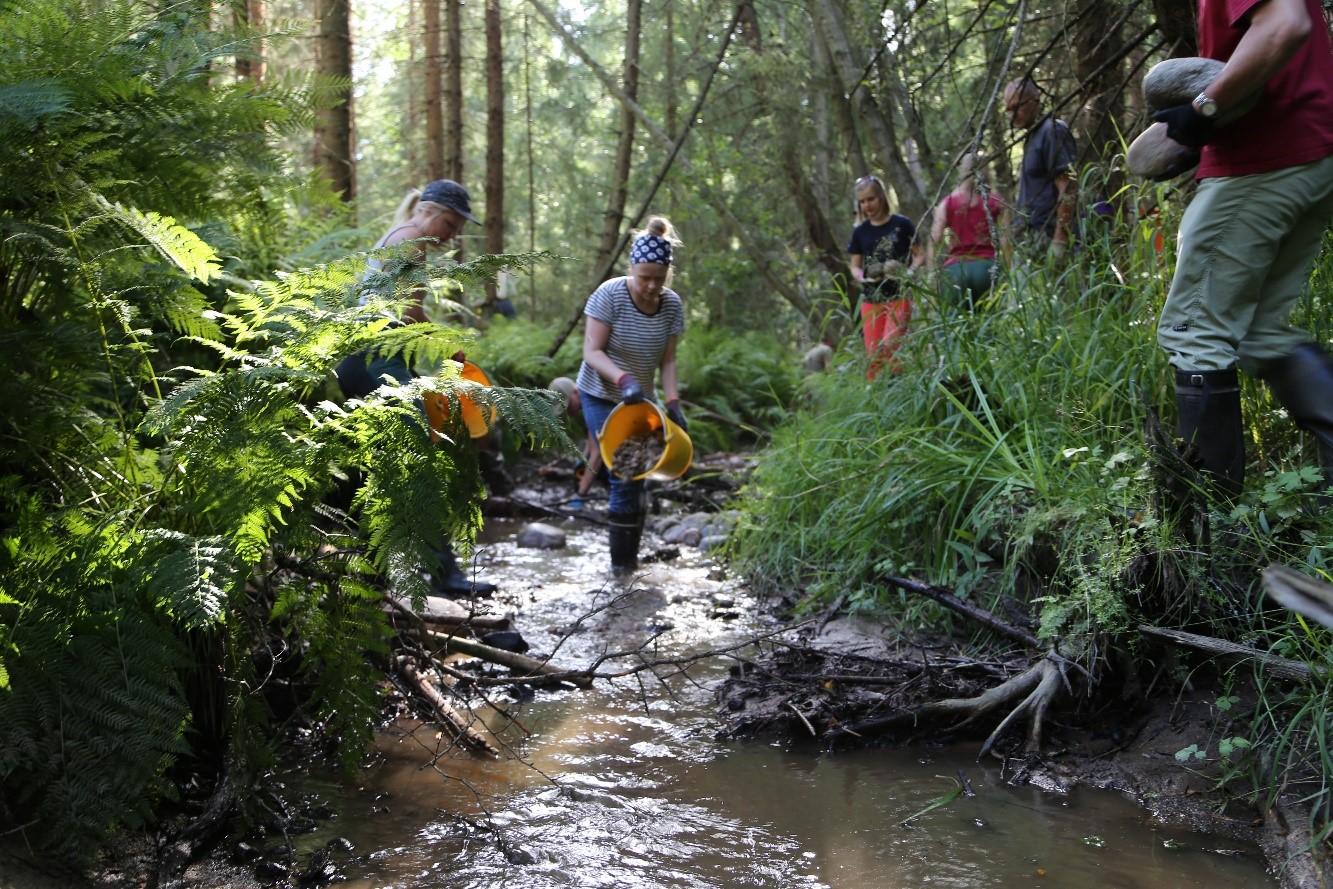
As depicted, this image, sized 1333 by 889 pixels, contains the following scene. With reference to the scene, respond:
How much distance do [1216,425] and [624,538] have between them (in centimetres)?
373

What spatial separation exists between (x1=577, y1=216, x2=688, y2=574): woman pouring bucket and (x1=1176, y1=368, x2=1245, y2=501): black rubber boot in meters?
3.20

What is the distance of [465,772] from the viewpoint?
3.42 metres

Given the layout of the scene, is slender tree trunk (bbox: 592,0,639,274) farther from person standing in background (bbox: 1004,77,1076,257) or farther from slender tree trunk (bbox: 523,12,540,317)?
person standing in background (bbox: 1004,77,1076,257)

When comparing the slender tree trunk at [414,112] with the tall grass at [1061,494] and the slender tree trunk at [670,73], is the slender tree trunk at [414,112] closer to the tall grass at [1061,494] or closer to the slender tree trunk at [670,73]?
the slender tree trunk at [670,73]

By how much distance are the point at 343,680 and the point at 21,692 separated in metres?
0.77

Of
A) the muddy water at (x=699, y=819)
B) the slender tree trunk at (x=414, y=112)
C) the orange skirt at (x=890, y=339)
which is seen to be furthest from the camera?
the slender tree trunk at (x=414, y=112)

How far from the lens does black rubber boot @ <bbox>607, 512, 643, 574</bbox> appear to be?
6430mm

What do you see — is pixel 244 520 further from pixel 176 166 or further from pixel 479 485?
pixel 176 166

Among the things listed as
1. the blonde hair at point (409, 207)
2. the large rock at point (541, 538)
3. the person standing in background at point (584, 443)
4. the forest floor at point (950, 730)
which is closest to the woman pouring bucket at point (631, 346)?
the person standing in background at point (584, 443)

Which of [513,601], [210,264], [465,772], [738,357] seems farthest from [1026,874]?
[738,357]

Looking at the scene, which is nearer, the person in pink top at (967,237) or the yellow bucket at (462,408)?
the yellow bucket at (462,408)

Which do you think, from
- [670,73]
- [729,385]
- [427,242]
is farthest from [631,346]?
[670,73]

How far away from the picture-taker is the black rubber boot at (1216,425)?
3387 millimetres

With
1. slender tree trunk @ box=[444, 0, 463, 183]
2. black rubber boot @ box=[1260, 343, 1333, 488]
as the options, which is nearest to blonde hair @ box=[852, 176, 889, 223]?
black rubber boot @ box=[1260, 343, 1333, 488]
